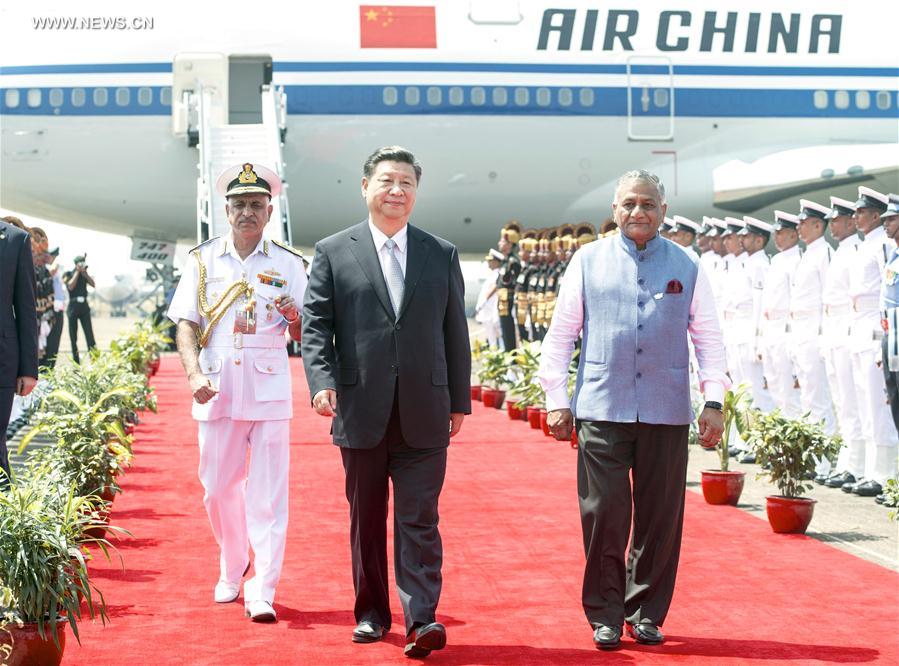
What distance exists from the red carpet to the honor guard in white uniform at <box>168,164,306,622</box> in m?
0.34

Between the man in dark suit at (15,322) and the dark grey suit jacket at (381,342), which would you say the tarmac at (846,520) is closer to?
the dark grey suit jacket at (381,342)

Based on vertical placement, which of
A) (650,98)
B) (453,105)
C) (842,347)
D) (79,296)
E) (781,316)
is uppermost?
(650,98)

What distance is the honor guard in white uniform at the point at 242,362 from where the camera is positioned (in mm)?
4754

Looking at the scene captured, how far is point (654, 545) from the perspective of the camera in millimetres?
4426

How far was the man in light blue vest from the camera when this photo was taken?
437cm

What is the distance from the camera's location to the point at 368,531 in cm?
437

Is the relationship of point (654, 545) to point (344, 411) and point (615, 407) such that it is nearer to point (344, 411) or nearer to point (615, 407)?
point (615, 407)

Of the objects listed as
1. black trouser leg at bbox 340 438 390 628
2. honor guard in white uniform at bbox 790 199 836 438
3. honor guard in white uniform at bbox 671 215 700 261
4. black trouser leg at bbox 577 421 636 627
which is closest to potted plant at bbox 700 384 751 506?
honor guard in white uniform at bbox 790 199 836 438

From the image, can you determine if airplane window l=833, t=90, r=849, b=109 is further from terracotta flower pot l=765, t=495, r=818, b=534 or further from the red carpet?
terracotta flower pot l=765, t=495, r=818, b=534

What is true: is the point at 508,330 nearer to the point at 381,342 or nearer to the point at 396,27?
the point at 396,27

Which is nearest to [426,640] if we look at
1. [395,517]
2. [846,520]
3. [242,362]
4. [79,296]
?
[395,517]

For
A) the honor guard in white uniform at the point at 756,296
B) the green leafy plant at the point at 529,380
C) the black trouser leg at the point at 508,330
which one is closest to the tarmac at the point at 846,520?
the honor guard in white uniform at the point at 756,296

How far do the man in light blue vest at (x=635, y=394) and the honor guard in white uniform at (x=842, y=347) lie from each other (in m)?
3.67

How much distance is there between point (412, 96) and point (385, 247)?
12582mm
